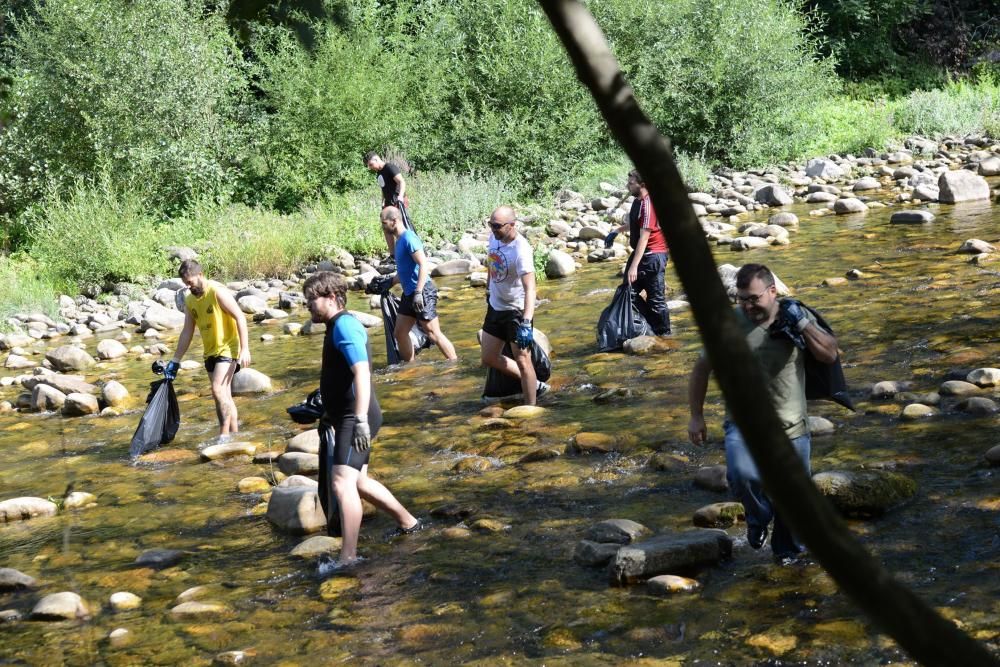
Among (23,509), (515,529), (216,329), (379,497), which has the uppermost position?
(216,329)

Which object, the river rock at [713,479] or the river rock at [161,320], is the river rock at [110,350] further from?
the river rock at [713,479]

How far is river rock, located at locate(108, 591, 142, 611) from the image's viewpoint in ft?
20.8

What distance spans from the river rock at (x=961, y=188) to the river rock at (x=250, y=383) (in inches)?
512

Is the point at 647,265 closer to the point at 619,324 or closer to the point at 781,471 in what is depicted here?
the point at 619,324

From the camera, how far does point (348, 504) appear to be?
6527mm

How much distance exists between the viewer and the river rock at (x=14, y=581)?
22.5 ft

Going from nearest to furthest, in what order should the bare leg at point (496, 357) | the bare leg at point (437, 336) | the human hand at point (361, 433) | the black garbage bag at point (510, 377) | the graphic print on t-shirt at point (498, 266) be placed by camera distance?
1. the human hand at point (361, 433)
2. the graphic print on t-shirt at point (498, 266)
3. the bare leg at point (496, 357)
4. the black garbage bag at point (510, 377)
5. the bare leg at point (437, 336)

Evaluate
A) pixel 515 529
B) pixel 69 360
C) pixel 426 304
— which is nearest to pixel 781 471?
pixel 515 529

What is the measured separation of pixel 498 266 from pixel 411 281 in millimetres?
2390

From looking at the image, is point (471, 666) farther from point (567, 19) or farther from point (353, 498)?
point (567, 19)

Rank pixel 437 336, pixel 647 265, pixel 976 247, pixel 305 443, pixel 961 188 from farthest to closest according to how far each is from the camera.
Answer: pixel 961 188, pixel 976 247, pixel 437 336, pixel 647 265, pixel 305 443

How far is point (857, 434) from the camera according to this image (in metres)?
7.64

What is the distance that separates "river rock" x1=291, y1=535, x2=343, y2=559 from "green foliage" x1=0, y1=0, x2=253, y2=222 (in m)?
18.8

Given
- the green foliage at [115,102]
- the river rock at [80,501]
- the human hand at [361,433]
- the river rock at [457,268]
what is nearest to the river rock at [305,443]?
the river rock at [80,501]
